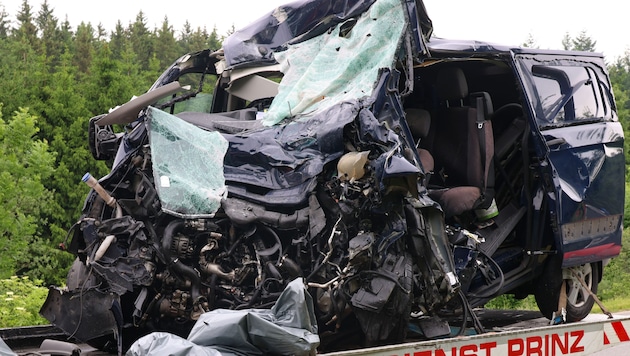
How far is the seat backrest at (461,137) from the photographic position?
764cm

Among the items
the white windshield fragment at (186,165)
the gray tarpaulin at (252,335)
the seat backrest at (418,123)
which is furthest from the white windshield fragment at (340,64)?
the gray tarpaulin at (252,335)

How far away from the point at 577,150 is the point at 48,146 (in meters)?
29.2

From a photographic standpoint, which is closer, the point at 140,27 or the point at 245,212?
the point at 245,212

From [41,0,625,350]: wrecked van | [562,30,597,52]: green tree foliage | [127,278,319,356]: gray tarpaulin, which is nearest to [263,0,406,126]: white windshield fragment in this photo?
[41,0,625,350]: wrecked van

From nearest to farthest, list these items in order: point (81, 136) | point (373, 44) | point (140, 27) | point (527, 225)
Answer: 1. point (373, 44)
2. point (527, 225)
3. point (81, 136)
4. point (140, 27)

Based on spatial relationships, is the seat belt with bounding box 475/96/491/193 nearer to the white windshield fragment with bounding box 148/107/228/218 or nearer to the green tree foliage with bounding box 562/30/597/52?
the white windshield fragment with bounding box 148/107/228/218

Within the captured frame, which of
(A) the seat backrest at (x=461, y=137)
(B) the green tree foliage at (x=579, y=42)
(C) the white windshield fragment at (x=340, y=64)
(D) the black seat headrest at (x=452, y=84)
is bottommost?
(B) the green tree foliage at (x=579, y=42)

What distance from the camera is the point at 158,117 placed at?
6.28m

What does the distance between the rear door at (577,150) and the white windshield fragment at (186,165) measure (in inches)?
106

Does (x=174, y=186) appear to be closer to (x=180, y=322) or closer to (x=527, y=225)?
(x=180, y=322)

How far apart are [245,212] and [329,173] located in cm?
62

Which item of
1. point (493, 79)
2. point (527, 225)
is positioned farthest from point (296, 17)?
point (527, 225)

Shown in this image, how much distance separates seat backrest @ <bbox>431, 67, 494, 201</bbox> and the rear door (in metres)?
0.40

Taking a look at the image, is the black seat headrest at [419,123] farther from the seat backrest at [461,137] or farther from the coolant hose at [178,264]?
the coolant hose at [178,264]
